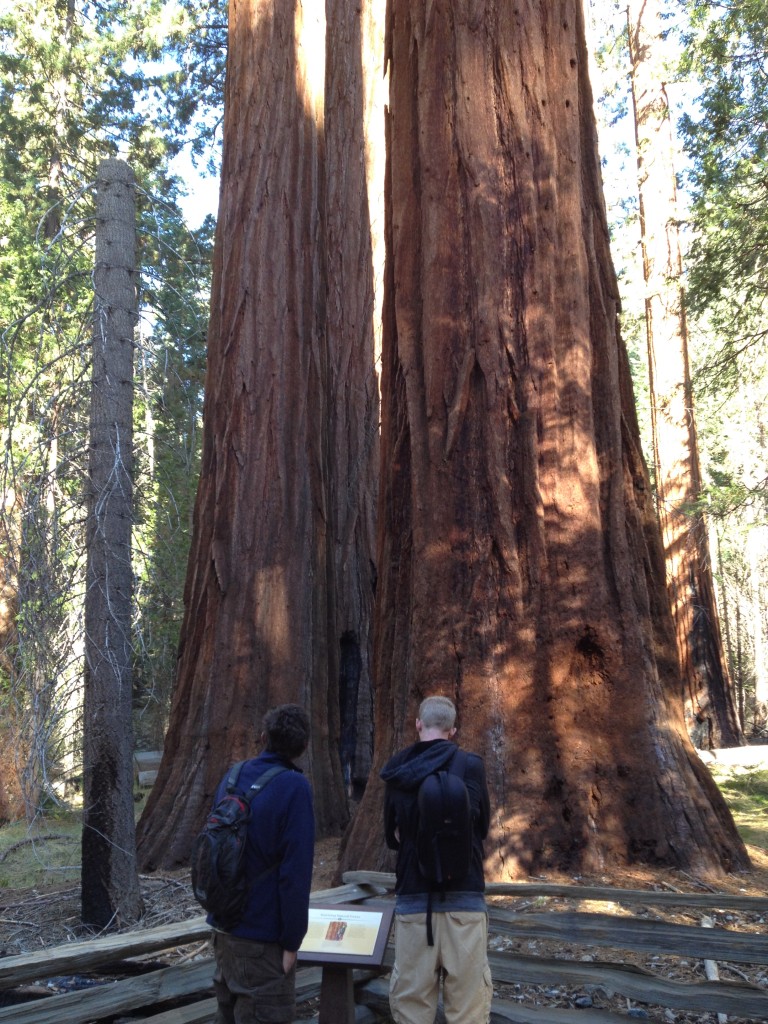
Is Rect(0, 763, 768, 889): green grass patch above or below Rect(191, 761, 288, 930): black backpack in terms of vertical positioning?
below

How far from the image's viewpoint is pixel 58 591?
279 inches

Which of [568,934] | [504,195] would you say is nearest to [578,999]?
[568,934]

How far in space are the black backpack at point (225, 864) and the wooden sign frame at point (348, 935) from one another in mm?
887

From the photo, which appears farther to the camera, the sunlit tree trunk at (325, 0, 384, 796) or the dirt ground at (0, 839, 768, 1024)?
the sunlit tree trunk at (325, 0, 384, 796)

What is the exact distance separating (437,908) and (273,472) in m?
6.50

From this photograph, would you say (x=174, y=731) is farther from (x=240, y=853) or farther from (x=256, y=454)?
(x=240, y=853)

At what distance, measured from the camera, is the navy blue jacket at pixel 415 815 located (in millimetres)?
4027

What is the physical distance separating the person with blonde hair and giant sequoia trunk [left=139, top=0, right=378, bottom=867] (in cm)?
509

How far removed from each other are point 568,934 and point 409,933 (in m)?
1.19

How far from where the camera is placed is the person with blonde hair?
403cm

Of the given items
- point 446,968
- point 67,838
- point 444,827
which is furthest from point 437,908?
point 67,838

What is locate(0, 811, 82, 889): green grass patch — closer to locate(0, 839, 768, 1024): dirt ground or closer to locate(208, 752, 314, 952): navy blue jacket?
locate(0, 839, 768, 1024): dirt ground

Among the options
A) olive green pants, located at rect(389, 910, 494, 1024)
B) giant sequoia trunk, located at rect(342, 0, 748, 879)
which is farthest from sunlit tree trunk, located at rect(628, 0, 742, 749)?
olive green pants, located at rect(389, 910, 494, 1024)

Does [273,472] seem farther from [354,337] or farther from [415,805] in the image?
[415,805]
